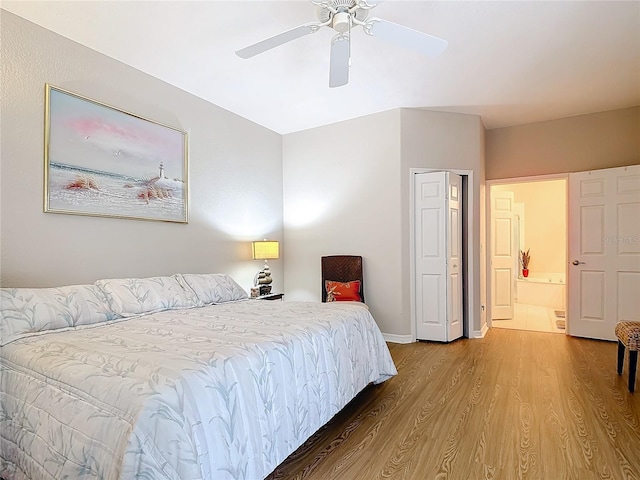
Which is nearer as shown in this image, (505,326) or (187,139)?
(187,139)

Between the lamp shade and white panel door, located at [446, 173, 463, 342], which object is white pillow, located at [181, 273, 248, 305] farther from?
white panel door, located at [446, 173, 463, 342]

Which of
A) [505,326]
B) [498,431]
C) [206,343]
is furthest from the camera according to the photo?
[505,326]

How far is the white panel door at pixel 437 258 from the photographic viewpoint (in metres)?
4.25

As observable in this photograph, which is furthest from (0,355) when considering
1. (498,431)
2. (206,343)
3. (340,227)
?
(340,227)

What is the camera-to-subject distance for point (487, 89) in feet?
12.4

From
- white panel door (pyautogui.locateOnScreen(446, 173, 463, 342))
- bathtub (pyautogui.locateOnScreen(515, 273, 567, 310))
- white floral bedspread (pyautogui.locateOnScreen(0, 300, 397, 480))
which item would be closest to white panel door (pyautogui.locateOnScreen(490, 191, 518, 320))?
white panel door (pyautogui.locateOnScreen(446, 173, 463, 342))

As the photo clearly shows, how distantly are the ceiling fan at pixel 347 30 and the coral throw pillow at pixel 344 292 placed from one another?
2.67 m

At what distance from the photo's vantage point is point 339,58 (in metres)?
2.36

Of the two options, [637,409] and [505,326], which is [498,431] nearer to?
[637,409]

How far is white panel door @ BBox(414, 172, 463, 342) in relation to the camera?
4.25 metres

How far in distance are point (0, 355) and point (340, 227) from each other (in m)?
3.59

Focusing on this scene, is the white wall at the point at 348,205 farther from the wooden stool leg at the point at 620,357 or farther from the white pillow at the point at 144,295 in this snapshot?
the white pillow at the point at 144,295

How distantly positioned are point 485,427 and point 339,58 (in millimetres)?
2497

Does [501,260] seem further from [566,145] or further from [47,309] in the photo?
[47,309]
